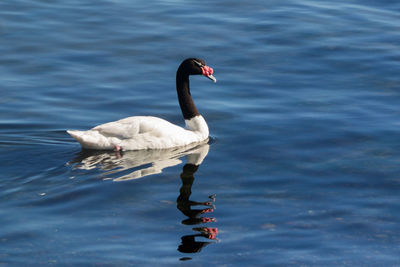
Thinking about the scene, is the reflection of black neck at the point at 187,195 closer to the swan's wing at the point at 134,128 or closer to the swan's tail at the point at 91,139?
the swan's wing at the point at 134,128

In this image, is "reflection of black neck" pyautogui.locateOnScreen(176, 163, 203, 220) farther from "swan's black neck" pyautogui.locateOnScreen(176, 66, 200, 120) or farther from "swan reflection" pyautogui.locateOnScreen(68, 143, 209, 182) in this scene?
"swan's black neck" pyautogui.locateOnScreen(176, 66, 200, 120)

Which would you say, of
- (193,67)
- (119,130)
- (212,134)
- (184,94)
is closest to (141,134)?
(119,130)

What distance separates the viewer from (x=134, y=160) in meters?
16.3

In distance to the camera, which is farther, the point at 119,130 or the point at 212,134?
the point at 212,134

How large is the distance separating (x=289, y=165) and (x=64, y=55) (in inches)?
353

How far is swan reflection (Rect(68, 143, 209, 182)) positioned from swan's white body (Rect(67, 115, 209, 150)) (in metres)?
0.13

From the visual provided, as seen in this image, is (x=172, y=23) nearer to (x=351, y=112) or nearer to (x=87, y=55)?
(x=87, y=55)

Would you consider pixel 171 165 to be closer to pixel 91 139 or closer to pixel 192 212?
pixel 91 139

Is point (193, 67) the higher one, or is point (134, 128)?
point (193, 67)

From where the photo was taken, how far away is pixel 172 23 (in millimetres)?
25797

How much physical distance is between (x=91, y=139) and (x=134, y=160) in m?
0.95

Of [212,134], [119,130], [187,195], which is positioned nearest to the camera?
[187,195]

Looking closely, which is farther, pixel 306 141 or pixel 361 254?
pixel 306 141

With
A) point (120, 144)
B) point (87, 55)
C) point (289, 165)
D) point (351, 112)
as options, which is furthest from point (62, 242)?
point (87, 55)
